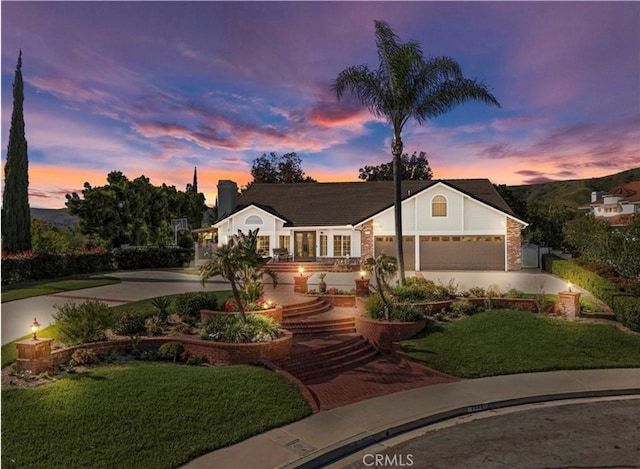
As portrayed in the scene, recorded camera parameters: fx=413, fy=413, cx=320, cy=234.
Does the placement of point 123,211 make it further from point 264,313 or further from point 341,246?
point 264,313

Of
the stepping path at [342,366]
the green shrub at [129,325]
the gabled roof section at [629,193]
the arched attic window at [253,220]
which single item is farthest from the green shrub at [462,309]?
the gabled roof section at [629,193]

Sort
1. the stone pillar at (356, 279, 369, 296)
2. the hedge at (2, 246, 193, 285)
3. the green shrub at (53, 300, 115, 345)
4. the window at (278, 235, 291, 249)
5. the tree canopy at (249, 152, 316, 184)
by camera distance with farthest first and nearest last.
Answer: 1. the tree canopy at (249, 152, 316, 184)
2. the window at (278, 235, 291, 249)
3. the hedge at (2, 246, 193, 285)
4. the stone pillar at (356, 279, 369, 296)
5. the green shrub at (53, 300, 115, 345)

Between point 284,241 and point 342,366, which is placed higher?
point 284,241

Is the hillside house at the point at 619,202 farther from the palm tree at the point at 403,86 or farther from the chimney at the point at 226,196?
the palm tree at the point at 403,86

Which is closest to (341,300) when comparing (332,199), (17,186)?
(332,199)

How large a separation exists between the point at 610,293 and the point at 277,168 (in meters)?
50.7

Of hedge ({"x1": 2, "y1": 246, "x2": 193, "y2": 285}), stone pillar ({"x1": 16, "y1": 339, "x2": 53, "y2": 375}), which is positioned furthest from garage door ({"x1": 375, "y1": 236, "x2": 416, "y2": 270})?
stone pillar ({"x1": 16, "y1": 339, "x2": 53, "y2": 375})

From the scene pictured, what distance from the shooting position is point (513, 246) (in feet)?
91.4

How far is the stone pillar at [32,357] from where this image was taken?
828 centimetres

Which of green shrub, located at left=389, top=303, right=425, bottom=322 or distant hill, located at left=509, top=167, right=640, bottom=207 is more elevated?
distant hill, located at left=509, top=167, right=640, bottom=207

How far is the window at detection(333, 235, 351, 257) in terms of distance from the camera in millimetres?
31578

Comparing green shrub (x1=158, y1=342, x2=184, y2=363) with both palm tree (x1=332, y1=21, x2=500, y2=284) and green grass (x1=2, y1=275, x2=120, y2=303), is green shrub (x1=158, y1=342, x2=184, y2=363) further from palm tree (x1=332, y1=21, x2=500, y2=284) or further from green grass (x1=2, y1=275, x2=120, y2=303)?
green grass (x1=2, y1=275, x2=120, y2=303)

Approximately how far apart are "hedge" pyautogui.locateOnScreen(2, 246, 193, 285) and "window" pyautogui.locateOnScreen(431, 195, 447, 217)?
20309mm

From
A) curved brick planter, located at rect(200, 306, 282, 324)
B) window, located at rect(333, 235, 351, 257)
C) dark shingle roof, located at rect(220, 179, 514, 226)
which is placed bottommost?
curved brick planter, located at rect(200, 306, 282, 324)
